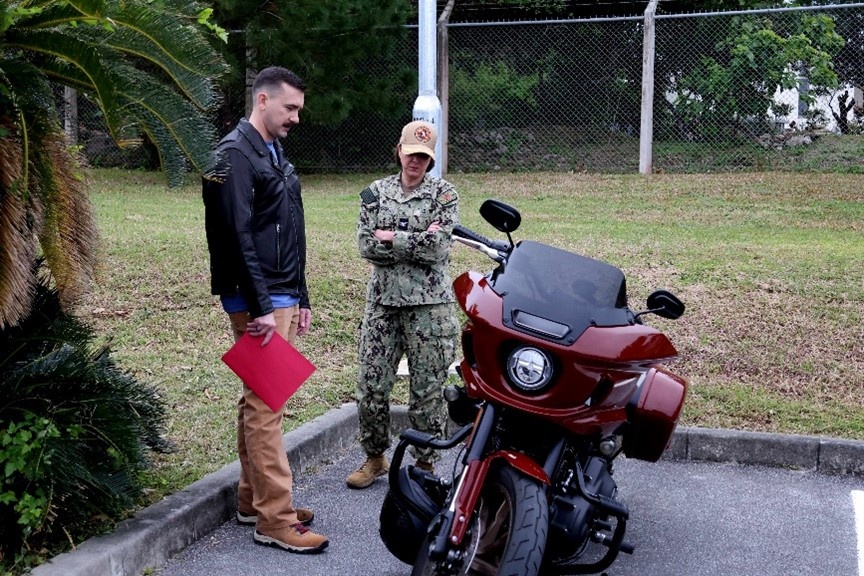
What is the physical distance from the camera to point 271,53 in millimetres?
15273

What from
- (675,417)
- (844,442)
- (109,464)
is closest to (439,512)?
(675,417)

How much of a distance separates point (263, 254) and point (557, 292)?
1.44 metres

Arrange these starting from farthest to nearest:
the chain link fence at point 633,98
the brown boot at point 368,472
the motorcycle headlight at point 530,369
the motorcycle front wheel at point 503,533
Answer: the chain link fence at point 633,98
the brown boot at point 368,472
the motorcycle headlight at point 530,369
the motorcycle front wheel at point 503,533

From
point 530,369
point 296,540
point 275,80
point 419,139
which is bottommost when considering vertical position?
point 296,540

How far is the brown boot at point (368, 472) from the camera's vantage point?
19.1 feet

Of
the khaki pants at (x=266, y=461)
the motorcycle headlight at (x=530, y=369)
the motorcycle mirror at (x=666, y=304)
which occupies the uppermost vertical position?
the motorcycle mirror at (x=666, y=304)

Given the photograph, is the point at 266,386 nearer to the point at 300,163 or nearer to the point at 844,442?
the point at 844,442

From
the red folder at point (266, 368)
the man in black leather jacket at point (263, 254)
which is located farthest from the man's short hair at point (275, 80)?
the red folder at point (266, 368)

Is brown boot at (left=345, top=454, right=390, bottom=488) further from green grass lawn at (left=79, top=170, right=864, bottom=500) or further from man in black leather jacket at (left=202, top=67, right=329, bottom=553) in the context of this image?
man in black leather jacket at (left=202, top=67, right=329, bottom=553)

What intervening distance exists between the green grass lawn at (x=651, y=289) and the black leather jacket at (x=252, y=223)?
0.49m

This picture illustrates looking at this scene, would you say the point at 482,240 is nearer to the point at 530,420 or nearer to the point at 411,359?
the point at 530,420

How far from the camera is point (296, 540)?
4910 millimetres

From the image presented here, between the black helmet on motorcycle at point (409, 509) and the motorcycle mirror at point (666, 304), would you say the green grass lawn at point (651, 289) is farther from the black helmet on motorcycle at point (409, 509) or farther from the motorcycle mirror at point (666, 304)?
the motorcycle mirror at point (666, 304)

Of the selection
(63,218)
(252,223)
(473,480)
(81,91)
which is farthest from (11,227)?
(473,480)
